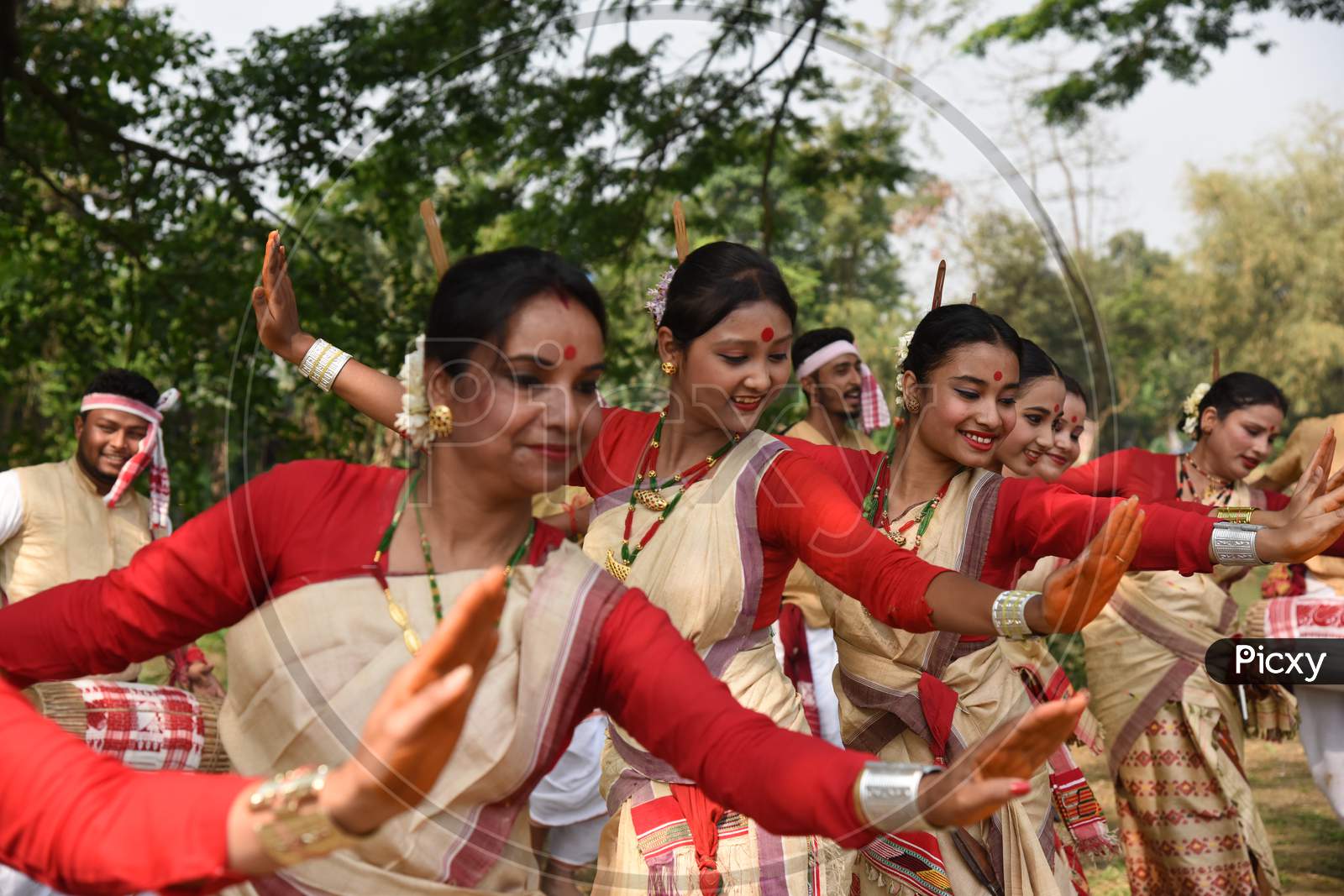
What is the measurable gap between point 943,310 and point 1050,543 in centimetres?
69

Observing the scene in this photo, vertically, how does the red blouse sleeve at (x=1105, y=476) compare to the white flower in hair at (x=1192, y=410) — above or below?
below

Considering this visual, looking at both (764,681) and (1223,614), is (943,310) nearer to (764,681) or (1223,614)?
(764,681)

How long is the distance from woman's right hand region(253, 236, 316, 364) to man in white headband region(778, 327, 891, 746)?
2.35 meters

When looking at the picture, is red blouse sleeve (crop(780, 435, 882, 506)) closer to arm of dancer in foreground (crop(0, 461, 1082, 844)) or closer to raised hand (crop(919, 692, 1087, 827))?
arm of dancer in foreground (crop(0, 461, 1082, 844))

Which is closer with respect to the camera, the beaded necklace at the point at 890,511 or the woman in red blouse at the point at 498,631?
the woman in red blouse at the point at 498,631

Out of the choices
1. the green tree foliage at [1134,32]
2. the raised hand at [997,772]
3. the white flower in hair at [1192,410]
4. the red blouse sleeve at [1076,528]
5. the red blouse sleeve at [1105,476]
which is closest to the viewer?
the raised hand at [997,772]

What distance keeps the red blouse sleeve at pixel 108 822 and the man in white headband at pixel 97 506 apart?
10.3 ft

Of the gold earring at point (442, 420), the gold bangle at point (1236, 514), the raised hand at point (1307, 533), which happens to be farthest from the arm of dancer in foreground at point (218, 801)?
the gold bangle at point (1236, 514)

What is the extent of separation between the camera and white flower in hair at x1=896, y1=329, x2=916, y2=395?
309 centimetres

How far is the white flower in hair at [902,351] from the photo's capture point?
309cm

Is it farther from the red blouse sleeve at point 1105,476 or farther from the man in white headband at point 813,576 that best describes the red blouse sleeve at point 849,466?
the man in white headband at point 813,576

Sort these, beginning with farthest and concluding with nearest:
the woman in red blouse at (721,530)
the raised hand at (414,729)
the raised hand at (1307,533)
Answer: the raised hand at (1307,533), the woman in red blouse at (721,530), the raised hand at (414,729)

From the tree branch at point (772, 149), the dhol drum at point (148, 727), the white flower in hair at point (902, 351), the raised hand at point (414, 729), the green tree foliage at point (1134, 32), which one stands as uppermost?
the green tree foliage at point (1134, 32)

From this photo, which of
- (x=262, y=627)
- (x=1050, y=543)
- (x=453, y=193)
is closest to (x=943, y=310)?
(x=1050, y=543)
